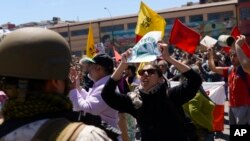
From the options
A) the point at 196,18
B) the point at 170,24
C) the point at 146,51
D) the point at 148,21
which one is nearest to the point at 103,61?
the point at 146,51

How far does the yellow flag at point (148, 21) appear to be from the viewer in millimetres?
6288

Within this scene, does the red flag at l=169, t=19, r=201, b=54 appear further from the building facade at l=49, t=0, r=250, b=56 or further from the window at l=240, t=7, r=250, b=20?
the building facade at l=49, t=0, r=250, b=56

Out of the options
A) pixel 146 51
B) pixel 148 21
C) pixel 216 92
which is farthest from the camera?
pixel 216 92

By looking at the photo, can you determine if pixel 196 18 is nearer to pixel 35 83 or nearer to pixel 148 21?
pixel 148 21

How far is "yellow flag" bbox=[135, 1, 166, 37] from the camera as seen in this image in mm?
6288

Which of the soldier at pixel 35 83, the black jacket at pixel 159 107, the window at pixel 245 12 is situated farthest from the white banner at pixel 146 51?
the window at pixel 245 12

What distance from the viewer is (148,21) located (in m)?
6.43

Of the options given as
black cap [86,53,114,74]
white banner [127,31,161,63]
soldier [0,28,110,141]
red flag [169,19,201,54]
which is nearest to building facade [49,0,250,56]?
red flag [169,19,201,54]

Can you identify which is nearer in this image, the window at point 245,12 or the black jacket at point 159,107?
the black jacket at point 159,107

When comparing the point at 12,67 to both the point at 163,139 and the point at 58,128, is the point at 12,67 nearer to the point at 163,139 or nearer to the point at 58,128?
the point at 58,128

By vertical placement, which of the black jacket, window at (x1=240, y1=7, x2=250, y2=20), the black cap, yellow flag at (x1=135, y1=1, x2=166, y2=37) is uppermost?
window at (x1=240, y1=7, x2=250, y2=20)

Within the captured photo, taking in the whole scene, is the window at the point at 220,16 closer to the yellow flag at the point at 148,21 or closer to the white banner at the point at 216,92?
the white banner at the point at 216,92

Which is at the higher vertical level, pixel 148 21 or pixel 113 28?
pixel 148 21

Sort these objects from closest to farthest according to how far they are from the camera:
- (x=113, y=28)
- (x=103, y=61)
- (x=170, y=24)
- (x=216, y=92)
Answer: (x=103, y=61) → (x=216, y=92) → (x=170, y=24) → (x=113, y=28)
